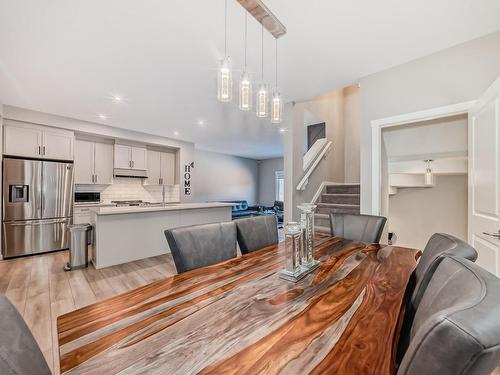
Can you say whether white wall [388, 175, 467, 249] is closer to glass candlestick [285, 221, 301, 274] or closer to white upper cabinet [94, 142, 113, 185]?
glass candlestick [285, 221, 301, 274]

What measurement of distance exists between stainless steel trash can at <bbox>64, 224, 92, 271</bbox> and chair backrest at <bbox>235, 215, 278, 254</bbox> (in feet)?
9.34

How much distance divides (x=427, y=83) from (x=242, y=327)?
287 centimetres

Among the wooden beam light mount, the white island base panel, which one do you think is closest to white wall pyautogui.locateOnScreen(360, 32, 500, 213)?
the wooden beam light mount

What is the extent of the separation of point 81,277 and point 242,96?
3.13 metres

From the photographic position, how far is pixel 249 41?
6.92ft

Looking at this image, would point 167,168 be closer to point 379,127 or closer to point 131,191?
point 131,191

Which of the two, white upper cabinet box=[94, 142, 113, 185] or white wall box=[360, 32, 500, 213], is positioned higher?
white wall box=[360, 32, 500, 213]

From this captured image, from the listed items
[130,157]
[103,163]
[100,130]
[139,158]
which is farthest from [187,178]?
[100,130]

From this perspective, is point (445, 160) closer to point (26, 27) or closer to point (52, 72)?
point (26, 27)

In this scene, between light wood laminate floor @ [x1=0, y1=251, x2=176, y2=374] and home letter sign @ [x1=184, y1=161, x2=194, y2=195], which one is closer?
light wood laminate floor @ [x1=0, y1=251, x2=176, y2=374]

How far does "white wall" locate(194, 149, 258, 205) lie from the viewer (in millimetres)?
8227

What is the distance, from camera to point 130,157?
214 inches

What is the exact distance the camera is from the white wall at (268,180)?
9.67 m

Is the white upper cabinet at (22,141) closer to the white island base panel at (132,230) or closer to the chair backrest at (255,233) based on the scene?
the white island base panel at (132,230)
